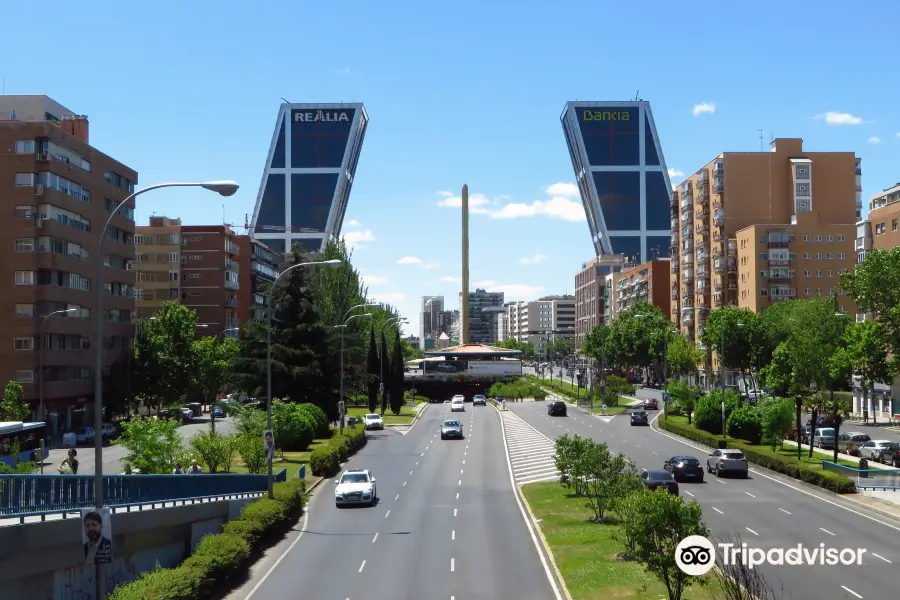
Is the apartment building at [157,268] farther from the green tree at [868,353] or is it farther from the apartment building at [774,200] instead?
the green tree at [868,353]

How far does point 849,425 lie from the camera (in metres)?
75.8

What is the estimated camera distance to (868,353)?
72250mm

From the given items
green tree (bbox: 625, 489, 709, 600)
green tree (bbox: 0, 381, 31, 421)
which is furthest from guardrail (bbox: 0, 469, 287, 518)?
green tree (bbox: 0, 381, 31, 421)

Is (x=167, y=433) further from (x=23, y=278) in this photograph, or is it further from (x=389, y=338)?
(x=389, y=338)

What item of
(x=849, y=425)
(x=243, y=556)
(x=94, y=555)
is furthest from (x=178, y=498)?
(x=849, y=425)

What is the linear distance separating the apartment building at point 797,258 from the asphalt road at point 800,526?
58322mm

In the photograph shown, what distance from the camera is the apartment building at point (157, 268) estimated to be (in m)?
110

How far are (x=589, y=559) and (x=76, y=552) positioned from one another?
12854mm

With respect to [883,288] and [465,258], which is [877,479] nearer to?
[883,288]

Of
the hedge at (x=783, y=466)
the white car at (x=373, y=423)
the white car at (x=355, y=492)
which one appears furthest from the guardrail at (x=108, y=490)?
the white car at (x=373, y=423)

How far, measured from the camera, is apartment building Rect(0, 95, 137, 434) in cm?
6359

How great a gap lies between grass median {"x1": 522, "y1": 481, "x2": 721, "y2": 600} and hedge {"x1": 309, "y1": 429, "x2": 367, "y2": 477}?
12.9m

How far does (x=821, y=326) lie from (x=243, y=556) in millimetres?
72967

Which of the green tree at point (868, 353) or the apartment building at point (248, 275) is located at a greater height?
the apartment building at point (248, 275)
